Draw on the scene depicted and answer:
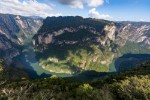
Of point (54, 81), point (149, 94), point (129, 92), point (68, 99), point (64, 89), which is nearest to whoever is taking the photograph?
point (149, 94)

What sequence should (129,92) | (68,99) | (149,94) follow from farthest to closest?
(68,99) → (129,92) → (149,94)

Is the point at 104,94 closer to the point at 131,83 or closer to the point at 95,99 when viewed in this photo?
the point at 95,99

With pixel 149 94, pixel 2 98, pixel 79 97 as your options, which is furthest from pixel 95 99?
pixel 2 98

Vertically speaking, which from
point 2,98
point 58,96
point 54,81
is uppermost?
point 2,98

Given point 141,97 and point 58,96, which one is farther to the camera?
point 58,96

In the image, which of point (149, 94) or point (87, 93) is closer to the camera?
point (149, 94)

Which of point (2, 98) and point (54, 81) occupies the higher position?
point (2, 98)

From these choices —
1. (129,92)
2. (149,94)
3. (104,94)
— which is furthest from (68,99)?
(149,94)

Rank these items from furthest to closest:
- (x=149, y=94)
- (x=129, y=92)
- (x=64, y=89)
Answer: (x=64, y=89)
(x=129, y=92)
(x=149, y=94)

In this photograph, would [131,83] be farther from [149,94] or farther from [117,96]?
[149,94]
